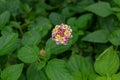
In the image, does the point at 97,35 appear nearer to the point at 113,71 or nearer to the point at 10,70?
the point at 113,71

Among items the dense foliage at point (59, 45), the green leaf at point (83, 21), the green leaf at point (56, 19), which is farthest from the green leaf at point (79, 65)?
the green leaf at point (56, 19)

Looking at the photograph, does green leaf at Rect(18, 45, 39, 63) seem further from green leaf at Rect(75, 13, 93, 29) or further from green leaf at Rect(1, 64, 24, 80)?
green leaf at Rect(75, 13, 93, 29)

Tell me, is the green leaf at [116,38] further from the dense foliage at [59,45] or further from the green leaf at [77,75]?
the green leaf at [77,75]

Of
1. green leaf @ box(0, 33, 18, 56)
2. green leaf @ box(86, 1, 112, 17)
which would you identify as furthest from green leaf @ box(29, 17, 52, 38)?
green leaf @ box(86, 1, 112, 17)

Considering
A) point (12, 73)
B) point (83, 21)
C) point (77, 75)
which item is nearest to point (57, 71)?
point (77, 75)

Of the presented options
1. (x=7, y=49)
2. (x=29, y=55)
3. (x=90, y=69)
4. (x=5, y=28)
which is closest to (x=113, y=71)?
(x=90, y=69)

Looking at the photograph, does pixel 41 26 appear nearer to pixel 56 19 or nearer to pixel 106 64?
pixel 56 19
